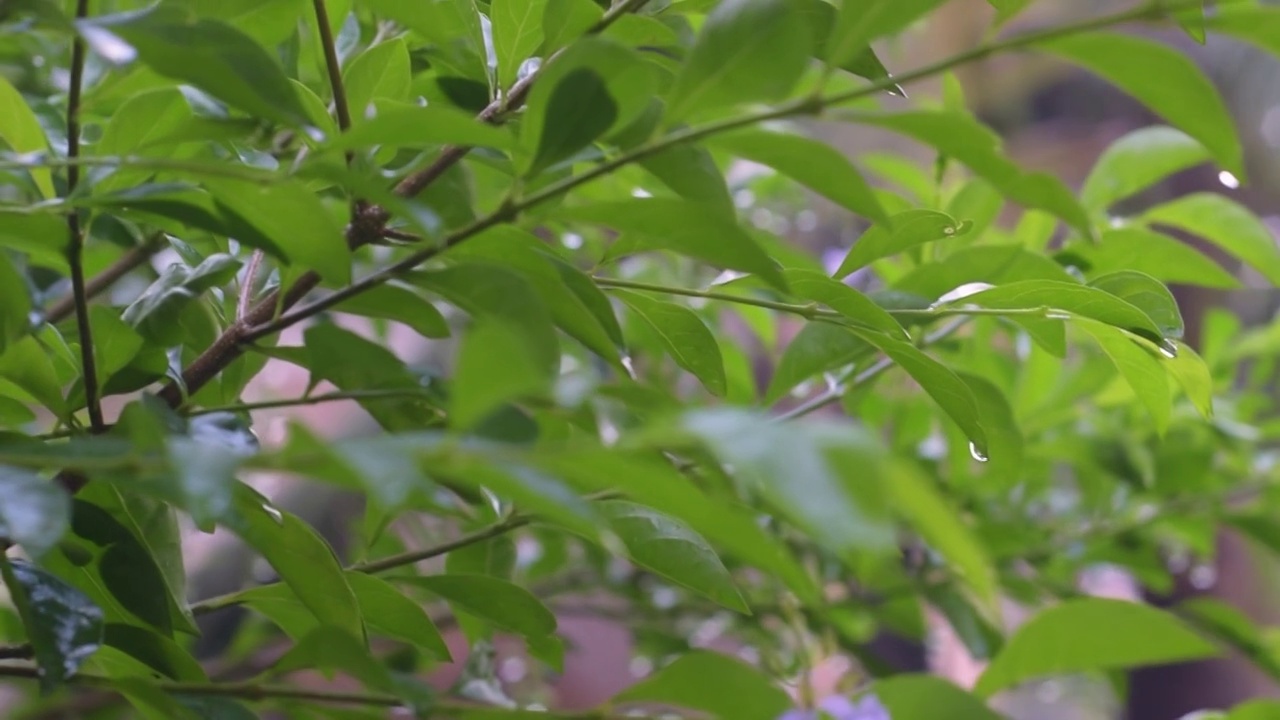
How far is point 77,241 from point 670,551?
0.64 feet

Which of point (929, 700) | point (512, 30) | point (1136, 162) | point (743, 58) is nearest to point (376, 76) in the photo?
point (512, 30)

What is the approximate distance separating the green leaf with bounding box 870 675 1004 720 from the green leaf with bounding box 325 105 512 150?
0.18 metres

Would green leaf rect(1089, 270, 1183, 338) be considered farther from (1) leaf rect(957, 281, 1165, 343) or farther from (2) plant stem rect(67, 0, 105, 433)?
(2) plant stem rect(67, 0, 105, 433)

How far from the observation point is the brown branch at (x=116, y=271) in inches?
18.8

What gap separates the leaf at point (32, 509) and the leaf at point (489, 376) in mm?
91

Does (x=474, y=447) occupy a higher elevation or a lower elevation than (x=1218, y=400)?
higher

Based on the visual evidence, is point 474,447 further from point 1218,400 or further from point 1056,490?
point 1056,490

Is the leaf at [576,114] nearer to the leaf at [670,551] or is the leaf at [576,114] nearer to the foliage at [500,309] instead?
the foliage at [500,309]

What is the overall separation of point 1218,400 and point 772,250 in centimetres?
32

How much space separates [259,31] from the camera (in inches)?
15.0

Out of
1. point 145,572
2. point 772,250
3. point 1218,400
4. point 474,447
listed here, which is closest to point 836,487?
point 474,447

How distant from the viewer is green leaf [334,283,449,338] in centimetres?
31

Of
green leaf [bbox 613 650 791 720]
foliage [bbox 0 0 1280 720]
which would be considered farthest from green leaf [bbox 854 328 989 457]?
green leaf [bbox 613 650 791 720]

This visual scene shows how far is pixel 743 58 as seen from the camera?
0.25 metres
